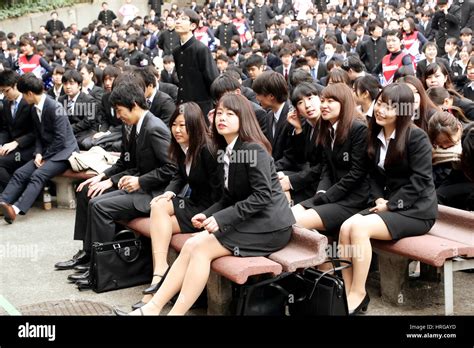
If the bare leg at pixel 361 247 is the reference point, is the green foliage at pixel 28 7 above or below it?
above

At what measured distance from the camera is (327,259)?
16.1ft

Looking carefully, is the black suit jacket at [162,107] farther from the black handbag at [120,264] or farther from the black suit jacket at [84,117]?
the black handbag at [120,264]

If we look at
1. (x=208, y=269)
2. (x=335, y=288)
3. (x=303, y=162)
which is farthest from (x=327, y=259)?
(x=303, y=162)

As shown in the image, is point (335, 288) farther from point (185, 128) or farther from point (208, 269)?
point (185, 128)

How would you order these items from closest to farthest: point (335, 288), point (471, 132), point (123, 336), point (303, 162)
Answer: point (123, 336)
point (335, 288)
point (471, 132)
point (303, 162)

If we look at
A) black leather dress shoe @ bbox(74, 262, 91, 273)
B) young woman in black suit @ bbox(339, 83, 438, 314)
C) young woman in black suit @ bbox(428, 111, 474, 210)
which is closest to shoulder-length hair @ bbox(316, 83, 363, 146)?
young woman in black suit @ bbox(339, 83, 438, 314)

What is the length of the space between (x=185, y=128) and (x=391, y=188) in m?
1.57

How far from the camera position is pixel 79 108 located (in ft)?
31.2

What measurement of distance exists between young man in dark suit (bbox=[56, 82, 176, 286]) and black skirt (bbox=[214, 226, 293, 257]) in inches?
56.4

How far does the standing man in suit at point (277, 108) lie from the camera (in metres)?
6.41

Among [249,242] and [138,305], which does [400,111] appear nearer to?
[249,242]

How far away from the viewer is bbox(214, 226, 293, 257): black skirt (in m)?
4.71

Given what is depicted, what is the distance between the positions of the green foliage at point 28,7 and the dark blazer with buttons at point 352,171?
2068 cm

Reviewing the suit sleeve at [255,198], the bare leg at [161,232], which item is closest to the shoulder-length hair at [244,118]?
the suit sleeve at [255,198]
